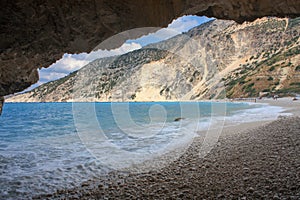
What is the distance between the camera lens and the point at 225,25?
76.4 m

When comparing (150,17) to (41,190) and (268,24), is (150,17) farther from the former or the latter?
(268,24)

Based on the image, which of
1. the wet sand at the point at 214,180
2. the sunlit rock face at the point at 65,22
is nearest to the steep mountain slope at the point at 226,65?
the sunlit rock face at the point at 65,22

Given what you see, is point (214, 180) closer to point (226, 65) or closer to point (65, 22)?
point (65, 22)

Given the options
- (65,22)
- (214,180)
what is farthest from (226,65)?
(214,180)

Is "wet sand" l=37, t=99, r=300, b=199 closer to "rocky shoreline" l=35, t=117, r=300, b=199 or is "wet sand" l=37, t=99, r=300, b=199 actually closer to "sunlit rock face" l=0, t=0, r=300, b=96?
"rocky shoreline" l=35, t=117, r=300, b=199

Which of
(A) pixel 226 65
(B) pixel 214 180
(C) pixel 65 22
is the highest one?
(A) pixel 226 65

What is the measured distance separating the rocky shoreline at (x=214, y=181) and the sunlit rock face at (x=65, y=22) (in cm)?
255

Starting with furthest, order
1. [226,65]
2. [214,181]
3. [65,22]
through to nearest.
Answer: [226,65]
[65,22]
[214,181]

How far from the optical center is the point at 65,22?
14.5 ft

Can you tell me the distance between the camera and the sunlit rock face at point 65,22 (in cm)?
413

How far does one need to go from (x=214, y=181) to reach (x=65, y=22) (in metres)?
3.73

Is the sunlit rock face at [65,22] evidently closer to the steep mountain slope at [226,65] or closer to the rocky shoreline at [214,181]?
the rocky shoreline at [214,181]

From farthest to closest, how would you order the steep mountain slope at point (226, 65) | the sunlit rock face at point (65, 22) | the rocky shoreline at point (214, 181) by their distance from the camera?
1. the steep mountain slope at point (226, 65)
2. the sunlit rock face at point (65, 22)
3. the rocky shoreline at point (214, 181)

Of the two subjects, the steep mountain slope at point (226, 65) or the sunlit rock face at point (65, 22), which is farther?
the steep mountain slope at point (226, 65)
